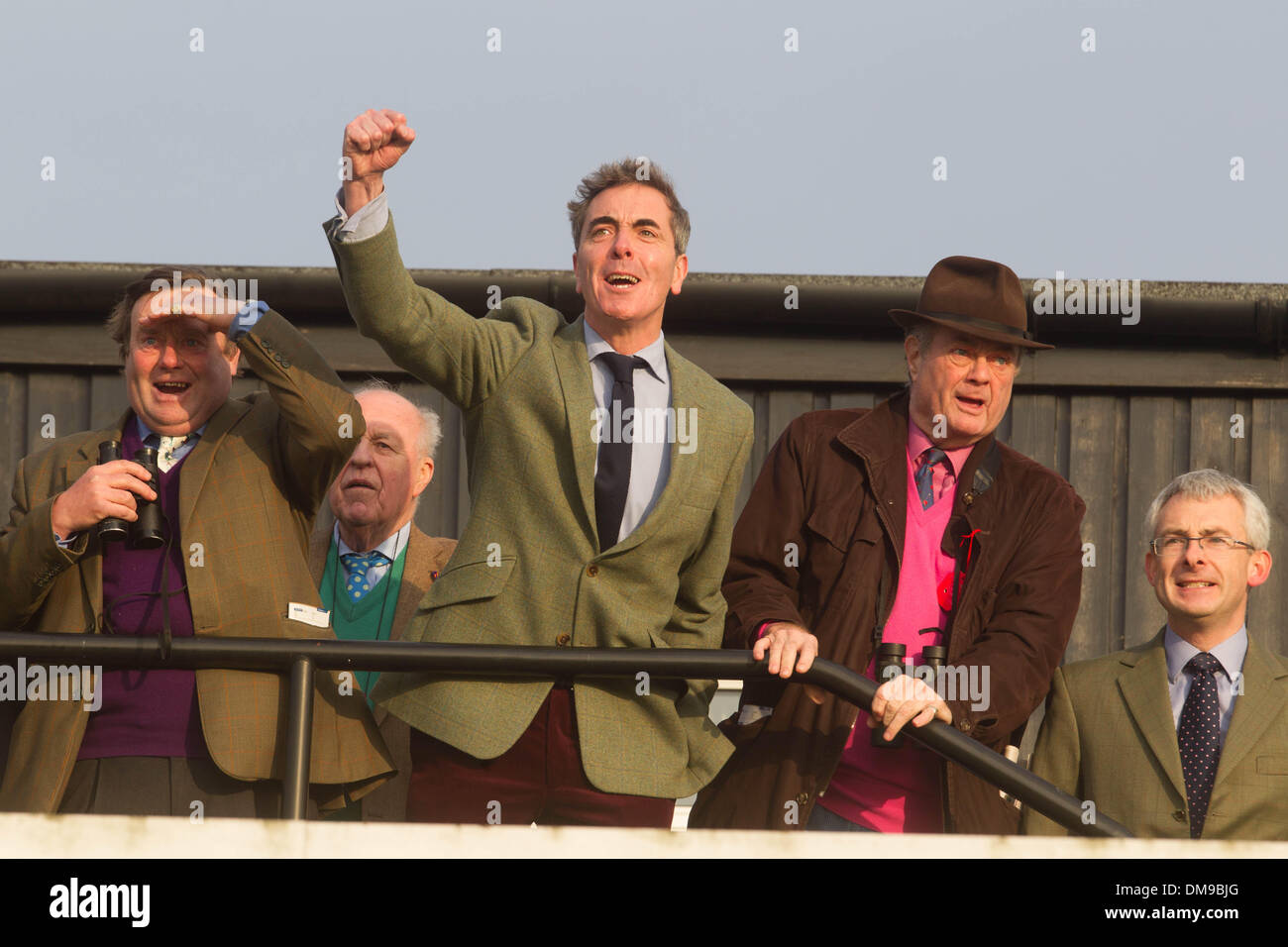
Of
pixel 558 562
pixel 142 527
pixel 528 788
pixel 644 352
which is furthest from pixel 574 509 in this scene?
pixel 142 527

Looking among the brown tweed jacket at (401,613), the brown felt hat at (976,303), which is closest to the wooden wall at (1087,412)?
the brown tweed jacket at (401,613)

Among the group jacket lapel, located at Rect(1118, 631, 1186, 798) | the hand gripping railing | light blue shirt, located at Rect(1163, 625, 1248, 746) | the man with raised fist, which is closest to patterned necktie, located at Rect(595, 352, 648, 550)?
the man with raised fist

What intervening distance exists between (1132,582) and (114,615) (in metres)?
4.39

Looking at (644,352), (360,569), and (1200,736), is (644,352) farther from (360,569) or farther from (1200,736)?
(1200,736)

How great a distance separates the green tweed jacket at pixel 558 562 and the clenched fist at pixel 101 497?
58 centimetres

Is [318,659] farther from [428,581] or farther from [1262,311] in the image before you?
[1262,311]

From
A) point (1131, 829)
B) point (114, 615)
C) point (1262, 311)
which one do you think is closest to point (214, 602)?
point (114, 615)

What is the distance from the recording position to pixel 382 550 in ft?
16.4

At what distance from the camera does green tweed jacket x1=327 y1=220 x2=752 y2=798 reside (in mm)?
3695

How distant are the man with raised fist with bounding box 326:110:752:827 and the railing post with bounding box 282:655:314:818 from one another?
31 centimetres

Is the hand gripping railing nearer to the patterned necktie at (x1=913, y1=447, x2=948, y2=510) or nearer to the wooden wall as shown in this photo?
the patterned necktie at (x1=913, y1=447, x2=948, y2=510)

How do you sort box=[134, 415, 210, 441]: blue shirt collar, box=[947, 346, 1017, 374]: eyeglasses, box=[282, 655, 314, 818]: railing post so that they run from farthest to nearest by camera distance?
box=[947, 346, 1017, 374]: eyeglasses < box=[134, 415, 210, 441]: blue shirt collar < box=[282, 655, 314, 818]: railing post

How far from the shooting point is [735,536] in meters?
4.11
